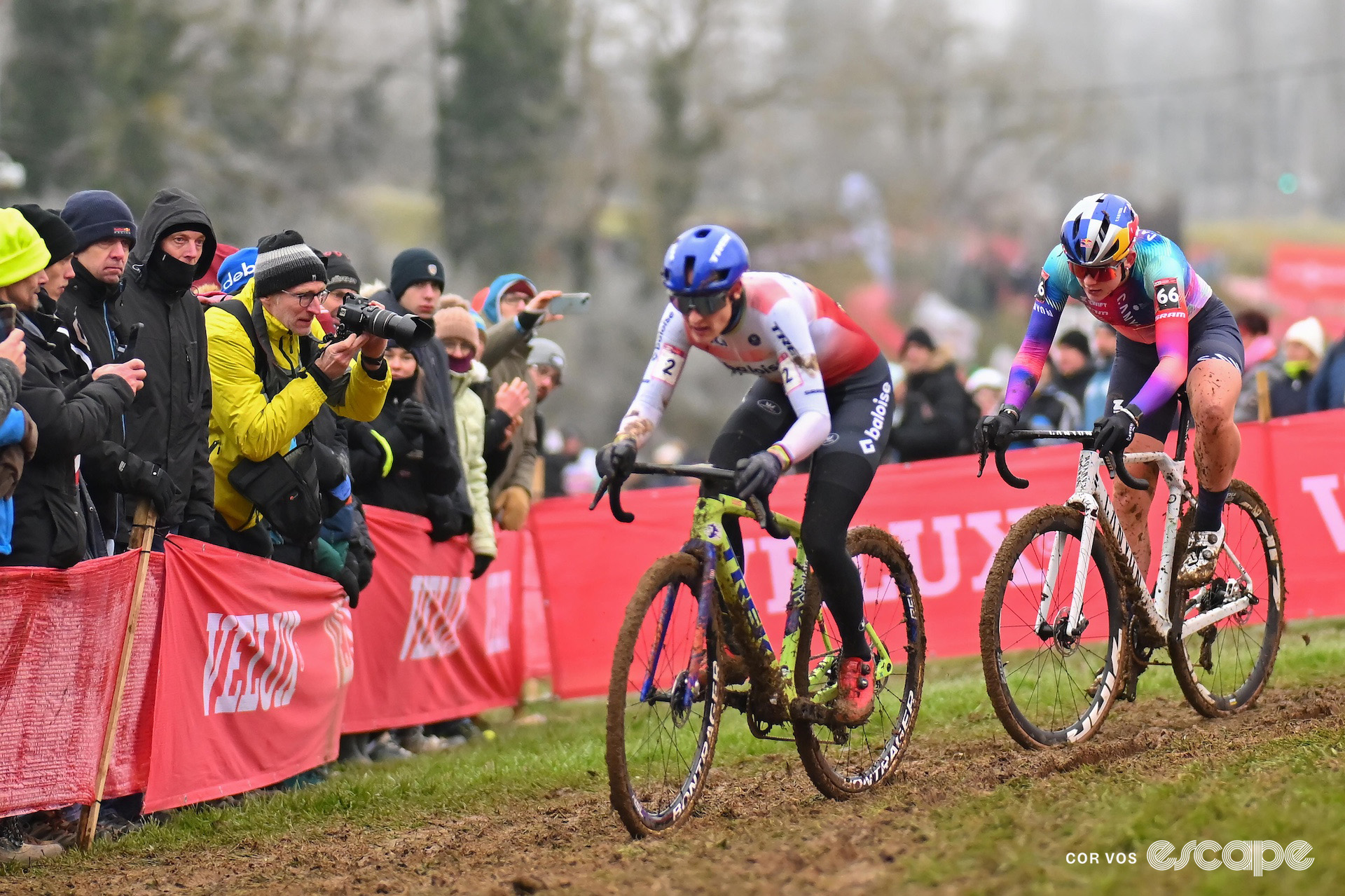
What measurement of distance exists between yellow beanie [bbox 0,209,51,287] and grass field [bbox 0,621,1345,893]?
2.48m

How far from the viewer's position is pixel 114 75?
131ft

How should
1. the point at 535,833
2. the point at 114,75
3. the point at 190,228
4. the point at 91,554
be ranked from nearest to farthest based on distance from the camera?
the point at 535,833 → the point at 91,554 → the point at 190,228 → the point at 114,75

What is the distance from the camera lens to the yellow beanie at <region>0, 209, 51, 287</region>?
6375 millimetres

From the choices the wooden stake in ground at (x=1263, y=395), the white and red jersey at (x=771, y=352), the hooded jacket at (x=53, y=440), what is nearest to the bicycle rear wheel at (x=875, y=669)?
the white and red jersey at (x=771, y=352)

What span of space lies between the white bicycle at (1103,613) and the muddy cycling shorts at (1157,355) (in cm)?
22

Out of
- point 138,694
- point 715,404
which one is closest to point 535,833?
point 138,694

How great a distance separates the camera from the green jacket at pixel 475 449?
34.3ft

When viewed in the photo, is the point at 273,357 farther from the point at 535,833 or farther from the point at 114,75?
the point at 114,75

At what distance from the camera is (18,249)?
6426mm

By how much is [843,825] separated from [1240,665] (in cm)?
391

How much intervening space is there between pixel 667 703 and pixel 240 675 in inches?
107

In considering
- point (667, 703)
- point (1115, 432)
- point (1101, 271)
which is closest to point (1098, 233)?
point (1101, 271)

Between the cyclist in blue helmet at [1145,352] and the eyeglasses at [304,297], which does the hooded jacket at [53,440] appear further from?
the cyclist in blue helmet at [1145,352]

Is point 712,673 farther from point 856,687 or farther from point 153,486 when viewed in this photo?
point 153,486
